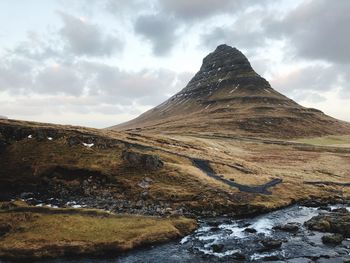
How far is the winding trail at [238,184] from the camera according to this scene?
71.8 meters

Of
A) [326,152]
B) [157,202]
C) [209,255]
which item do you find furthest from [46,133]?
[326,152]

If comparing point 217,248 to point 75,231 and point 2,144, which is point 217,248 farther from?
point 2,144

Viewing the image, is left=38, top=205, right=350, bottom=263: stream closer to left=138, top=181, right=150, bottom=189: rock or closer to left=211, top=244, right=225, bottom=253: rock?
left=211, top=244, right=225, bottom=253: rock

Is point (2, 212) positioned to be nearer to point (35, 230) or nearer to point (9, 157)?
point (35, 230)

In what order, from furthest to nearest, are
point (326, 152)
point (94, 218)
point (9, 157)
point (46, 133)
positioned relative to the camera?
point (326, 152) → point (46, 133) → point (9, 157) → point (94, 218)

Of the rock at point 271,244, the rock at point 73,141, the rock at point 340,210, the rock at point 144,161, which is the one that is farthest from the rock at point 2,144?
the rock at point 340,210

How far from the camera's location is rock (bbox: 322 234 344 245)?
160ft

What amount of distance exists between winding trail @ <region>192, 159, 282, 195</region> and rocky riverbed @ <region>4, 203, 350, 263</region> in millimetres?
11007

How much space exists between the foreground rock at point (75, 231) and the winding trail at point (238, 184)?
18550 millimetres

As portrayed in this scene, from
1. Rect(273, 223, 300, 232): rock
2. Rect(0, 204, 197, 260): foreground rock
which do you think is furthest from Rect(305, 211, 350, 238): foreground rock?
Rect(0, 204, 197, 260): foreground rock

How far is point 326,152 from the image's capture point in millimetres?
142375

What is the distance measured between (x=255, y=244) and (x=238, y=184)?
2614 centimetres

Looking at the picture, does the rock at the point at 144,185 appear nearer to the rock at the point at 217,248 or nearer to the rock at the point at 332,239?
the rock at the point at 217,248

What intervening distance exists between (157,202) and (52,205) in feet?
55.9
